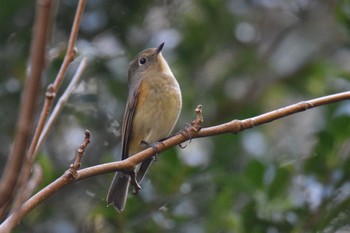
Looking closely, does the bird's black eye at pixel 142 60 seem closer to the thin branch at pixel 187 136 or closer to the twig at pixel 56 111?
the twig at pixel 56 111

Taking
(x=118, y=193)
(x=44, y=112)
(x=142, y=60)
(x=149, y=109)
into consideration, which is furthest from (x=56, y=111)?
(x=142, y=60)

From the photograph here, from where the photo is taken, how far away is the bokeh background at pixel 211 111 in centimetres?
412

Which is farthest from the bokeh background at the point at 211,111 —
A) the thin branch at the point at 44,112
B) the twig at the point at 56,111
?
the thin branch at the point at 44,112

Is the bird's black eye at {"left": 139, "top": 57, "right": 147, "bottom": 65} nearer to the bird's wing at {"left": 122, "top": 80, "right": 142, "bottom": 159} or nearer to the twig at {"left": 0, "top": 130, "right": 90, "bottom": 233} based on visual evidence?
the bird's wing at {"left": 122, "top": 80, "right": 142, "bottom": 159}

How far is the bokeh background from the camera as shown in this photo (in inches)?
162

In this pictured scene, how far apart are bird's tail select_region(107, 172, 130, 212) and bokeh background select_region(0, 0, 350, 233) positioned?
0.24 metres

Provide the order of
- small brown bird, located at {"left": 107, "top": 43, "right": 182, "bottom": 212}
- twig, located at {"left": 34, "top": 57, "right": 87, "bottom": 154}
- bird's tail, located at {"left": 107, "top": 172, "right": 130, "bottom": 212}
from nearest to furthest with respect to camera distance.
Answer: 1. twig, located at {"left": 34, "top": 57, "right": 87, "bottom": 154}
2. bird's tail, located at {"left": 107, "top": 172, "right": 130, "bottom": 212}
3. small brown bird, located at {"left": 107, "top": 43, "right": 182, "bottom": 212}

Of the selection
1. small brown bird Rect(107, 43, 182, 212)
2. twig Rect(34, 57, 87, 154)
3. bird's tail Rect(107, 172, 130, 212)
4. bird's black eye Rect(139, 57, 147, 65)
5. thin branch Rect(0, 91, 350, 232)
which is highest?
bird's black eye Rect(139, 57, 147, 65)

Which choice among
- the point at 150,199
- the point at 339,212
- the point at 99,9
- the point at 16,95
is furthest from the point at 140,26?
the point at 339,212

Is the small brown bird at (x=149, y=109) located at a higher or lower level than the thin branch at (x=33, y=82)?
higher

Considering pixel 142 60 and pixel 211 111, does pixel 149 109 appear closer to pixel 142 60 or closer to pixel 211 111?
pixel 142 60

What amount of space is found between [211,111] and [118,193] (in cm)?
217

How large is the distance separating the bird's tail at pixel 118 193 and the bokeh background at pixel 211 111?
0.80ft

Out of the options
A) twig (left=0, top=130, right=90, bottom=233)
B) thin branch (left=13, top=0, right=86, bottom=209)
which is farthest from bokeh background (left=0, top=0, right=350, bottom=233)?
twig (left=0, top=130, right=90, bottom=233)
